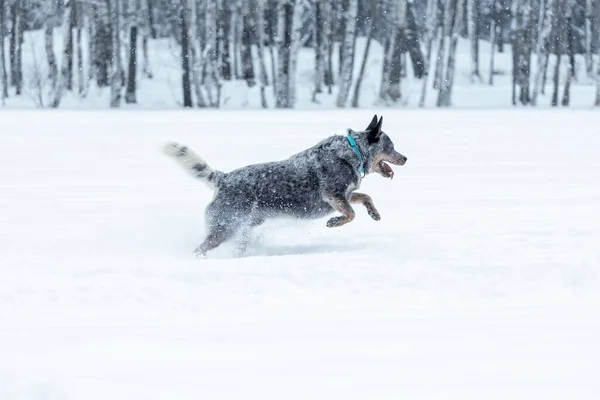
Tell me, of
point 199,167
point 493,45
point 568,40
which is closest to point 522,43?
point 568,40

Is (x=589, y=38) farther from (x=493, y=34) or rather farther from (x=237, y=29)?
(x=237, y=29)

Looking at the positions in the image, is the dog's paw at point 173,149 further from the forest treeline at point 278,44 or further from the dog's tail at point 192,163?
the forest treeline at point 278,44

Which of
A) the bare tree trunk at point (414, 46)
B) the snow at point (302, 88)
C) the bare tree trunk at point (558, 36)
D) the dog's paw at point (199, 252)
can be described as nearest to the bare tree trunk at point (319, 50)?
the snow at point (302, 88)

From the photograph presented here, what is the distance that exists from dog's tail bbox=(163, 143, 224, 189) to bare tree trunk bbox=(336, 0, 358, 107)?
22.9m

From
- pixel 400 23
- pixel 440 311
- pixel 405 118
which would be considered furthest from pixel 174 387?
pixel 400 23

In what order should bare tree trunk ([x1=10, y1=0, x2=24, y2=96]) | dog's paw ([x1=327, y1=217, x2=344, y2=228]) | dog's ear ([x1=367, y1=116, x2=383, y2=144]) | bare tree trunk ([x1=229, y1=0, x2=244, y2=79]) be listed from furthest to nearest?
bare tree trunk ([x1=229, y1=0, x2=244, y2=79]) → bare tree trunk ([x1=10, y1=0, x2=24, y2=96]) → dog's ear ([x1=367, y1=116, x2=383, y2=144]) → dog's paw ([x1=327, y1=217, x2=344, y2=228])

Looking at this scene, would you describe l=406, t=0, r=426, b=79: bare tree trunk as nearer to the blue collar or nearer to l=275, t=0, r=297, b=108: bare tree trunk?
l=275, t=0, r=297, b=108: bare tree trunk

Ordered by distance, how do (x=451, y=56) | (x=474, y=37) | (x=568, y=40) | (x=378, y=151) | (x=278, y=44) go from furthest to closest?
(x=474, y=37) → (x=568, y=40) → (x=451, y=56) → (x=278, y=44) → (x=378, y=151)

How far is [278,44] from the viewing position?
29.8 meters

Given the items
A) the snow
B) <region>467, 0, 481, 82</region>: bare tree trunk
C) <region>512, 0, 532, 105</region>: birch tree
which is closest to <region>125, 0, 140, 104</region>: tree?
the snow

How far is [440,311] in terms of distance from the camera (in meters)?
5.32

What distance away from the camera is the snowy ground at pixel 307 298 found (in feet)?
13.2

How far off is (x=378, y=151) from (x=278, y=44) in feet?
72.9

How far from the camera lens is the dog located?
748 cm
